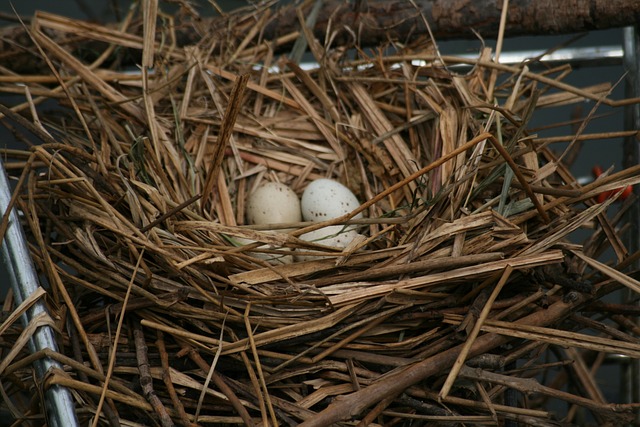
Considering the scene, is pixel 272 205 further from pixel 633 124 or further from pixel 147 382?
pixel 633 124

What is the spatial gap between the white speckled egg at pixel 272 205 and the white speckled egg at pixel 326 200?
25 millimetres

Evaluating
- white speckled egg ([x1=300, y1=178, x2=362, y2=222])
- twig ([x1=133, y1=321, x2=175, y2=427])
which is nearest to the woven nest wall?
twig ([x1=133, y1=321, x2=175, y2=427])

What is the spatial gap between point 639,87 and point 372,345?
0.68 metres

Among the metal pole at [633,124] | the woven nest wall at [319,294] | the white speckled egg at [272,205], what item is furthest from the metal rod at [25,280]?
the metal pole at [633,124]

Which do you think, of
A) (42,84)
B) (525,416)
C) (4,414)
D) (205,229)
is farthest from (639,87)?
(4,414)

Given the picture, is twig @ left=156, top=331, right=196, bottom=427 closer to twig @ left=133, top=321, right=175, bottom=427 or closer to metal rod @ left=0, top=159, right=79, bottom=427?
twig @ left=133, top=321, right=175, bottom=427

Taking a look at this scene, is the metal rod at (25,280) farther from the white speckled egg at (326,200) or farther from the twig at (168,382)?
the white speckled egg at (326,200)

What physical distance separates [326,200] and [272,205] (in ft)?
0.33

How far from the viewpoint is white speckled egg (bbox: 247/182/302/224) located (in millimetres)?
1419

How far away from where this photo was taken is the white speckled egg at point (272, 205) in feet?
4.66

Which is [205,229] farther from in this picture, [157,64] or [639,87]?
[639,87]

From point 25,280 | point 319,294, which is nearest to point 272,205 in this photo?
point 319,294

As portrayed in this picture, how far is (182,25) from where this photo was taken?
166cm

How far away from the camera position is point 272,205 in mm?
1423
